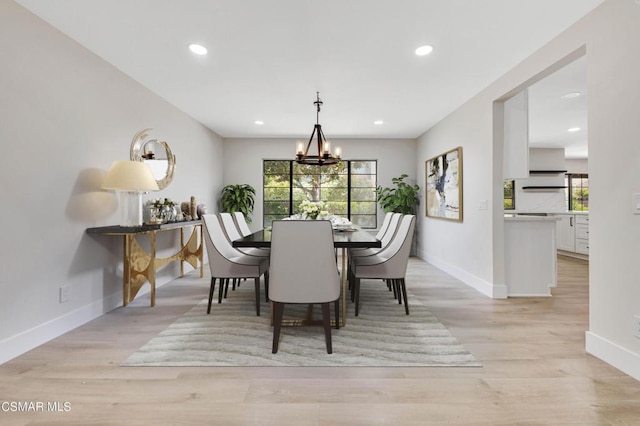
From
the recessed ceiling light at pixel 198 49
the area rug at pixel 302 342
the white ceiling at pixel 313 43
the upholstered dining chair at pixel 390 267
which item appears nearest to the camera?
the area rug at pixel 302 342

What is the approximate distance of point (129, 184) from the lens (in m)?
2.75

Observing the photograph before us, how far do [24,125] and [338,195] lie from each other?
16.3 ft

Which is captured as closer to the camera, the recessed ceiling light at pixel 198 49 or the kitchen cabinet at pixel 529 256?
the recessed ceiling light at pixel 198 49

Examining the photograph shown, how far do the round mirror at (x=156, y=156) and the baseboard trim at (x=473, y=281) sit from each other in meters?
4.11

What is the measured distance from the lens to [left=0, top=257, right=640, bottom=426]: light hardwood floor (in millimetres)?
1484

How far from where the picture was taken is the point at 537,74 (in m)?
2.73

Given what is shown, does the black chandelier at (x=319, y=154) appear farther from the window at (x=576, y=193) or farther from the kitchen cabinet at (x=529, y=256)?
the window at (x=576, y=193)

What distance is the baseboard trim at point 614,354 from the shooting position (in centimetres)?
181

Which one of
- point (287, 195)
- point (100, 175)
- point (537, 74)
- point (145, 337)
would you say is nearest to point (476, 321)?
point (537, 74)

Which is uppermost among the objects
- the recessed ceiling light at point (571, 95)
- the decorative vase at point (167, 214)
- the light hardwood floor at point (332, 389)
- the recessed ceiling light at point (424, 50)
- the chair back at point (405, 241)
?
the recessed ceiling light at point (571, 95)

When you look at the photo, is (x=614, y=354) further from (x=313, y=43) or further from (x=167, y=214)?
(x=167, y=214)

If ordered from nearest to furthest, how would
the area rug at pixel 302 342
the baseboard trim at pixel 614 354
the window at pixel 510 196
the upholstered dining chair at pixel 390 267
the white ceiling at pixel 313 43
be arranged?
the baseboard trim at pixel 614 354 → the area rug at pixel 302 342 → the white ceiling at pixel 313 43 → the upholstered dining chair at pixel 390 267 → the window at pixel 510 196

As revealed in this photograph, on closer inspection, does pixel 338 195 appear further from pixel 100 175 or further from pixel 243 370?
pixel 243 370

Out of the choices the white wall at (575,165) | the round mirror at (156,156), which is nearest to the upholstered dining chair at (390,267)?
the round mirror at (156,156)
